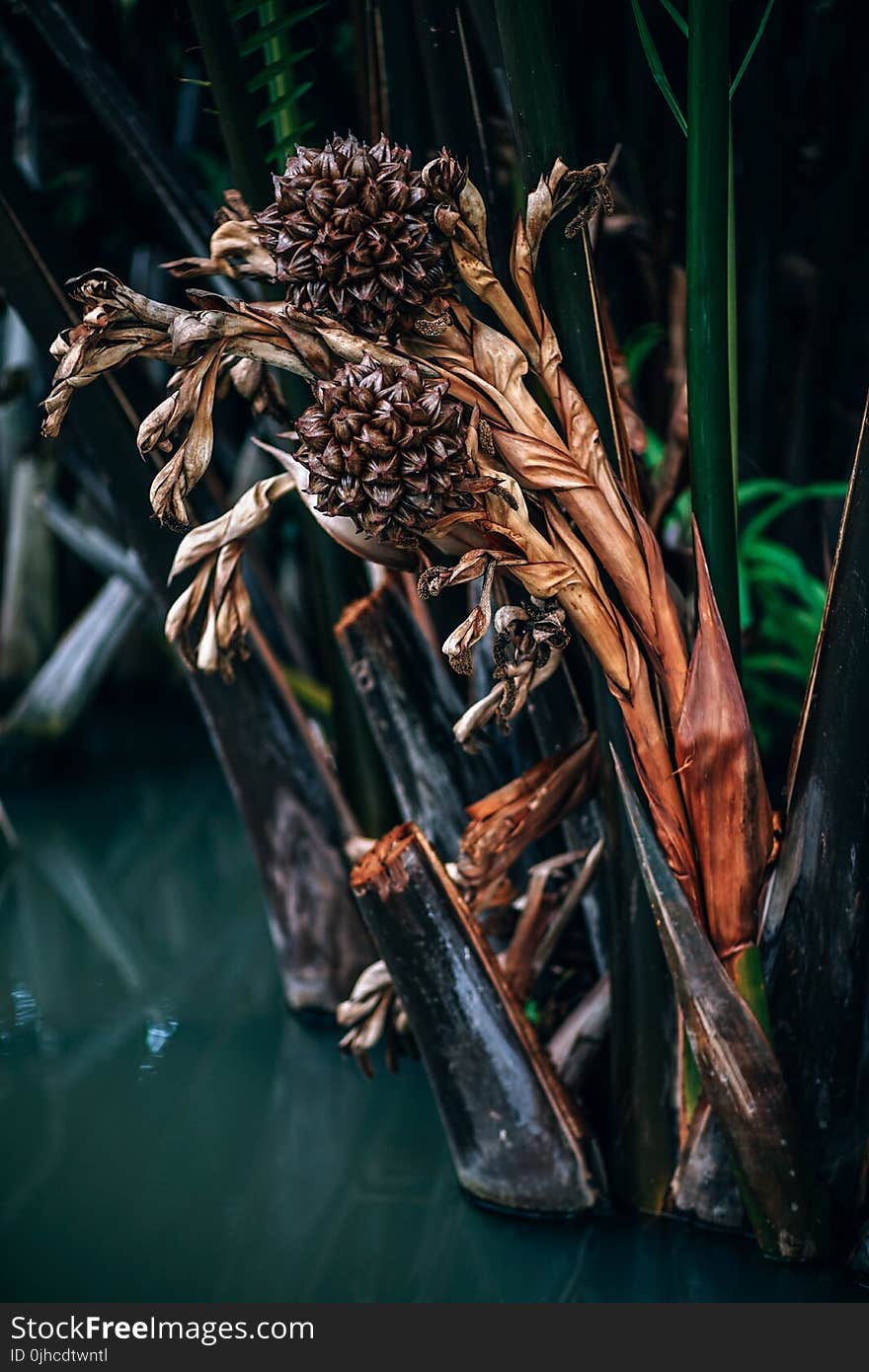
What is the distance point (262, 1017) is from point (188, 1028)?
8 cm

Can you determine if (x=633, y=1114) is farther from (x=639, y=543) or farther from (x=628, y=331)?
(x=628, y=331)

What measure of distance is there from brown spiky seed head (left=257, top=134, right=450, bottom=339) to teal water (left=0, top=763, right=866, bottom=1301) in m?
0.68

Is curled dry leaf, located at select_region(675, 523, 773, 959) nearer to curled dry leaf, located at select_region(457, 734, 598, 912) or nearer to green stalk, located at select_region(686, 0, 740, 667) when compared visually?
green stalk, located at select_region(686, 0, 740, 667)

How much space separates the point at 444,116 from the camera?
86 centimetres

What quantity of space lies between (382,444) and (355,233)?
12cm

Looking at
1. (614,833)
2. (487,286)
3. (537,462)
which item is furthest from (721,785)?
(487,286)

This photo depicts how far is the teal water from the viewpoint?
0.83m

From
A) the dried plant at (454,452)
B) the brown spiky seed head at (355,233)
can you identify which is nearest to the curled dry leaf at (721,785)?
the dried plant at (454,452)

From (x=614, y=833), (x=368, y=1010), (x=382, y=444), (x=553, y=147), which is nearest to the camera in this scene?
(x=382, y=444)

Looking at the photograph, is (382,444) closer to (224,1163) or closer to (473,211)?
(473,211)

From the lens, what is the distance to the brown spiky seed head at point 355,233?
630mm

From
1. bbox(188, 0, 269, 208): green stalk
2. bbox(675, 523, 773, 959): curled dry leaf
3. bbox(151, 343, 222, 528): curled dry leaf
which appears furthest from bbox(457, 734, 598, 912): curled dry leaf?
bbox(188, 0, 269, 208): green stalk

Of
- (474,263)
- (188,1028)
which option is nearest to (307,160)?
(474,263)

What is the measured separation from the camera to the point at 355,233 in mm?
635
